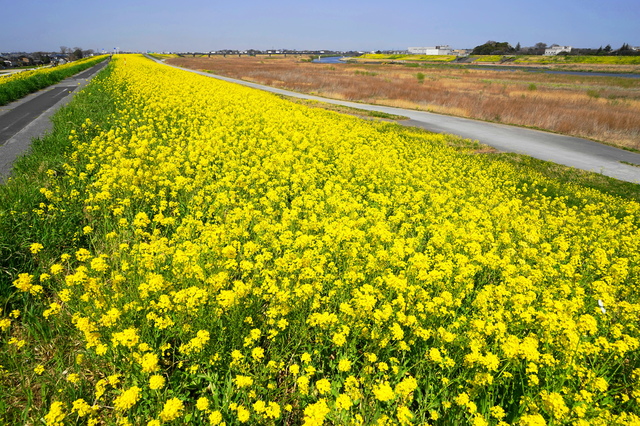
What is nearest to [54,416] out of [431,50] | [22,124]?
[22,124]

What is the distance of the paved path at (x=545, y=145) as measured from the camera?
41.4 feet

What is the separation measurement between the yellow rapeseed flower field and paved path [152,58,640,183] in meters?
6.63

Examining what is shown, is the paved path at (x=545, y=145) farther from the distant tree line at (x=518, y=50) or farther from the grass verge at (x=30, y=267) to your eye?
the distant tree line at (x=518, y=50)

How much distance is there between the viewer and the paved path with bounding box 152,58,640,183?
12.6 metres

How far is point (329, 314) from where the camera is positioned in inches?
143

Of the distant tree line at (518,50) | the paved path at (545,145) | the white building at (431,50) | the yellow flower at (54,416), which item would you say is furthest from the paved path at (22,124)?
the white building at (431,50)

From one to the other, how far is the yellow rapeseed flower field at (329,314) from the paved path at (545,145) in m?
6.63

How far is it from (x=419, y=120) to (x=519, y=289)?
1857cm

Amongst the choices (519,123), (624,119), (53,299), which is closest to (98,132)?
(53,299)

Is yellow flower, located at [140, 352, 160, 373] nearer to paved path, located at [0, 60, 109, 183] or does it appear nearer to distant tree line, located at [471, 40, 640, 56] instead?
paved path, located at [0, 60, 109, 183]

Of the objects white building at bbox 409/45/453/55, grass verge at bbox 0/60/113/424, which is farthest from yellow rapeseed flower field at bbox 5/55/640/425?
white building at bbox 409/45/453/55

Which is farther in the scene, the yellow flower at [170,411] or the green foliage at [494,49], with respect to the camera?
the green foliage at [494,49]

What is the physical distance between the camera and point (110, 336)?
3002mm

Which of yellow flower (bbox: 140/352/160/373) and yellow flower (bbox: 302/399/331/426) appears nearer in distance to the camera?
yellow flower (bbox: 302/399/331/426)
